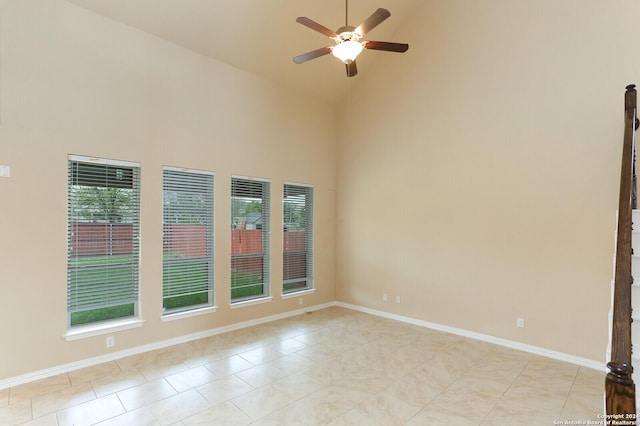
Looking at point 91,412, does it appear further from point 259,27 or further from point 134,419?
point 259,27

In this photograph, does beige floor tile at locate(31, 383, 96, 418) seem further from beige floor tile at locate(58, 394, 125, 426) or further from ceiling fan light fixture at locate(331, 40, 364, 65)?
ceiling fan light fixture at locate(331, 40, 364, 65)

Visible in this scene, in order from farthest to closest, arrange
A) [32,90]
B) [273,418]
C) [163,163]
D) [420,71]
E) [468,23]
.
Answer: [420,71] → [468,23] → [163,163] → [32,90] → [273,418]

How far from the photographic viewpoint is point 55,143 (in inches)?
142

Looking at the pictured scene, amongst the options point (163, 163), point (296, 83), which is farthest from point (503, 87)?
point (163, 163)

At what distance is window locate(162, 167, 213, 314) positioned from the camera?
4488 mm

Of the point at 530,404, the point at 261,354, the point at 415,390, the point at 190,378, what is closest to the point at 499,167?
the point at 530,404

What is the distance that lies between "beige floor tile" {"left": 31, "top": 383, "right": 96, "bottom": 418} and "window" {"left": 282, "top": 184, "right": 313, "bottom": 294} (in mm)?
3132

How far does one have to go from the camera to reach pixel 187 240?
4.67m

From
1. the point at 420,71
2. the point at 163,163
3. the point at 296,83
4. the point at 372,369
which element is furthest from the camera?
the point at 296,83

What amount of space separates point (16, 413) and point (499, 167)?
582 cm

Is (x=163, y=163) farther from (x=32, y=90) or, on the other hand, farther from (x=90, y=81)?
(x=32, y=90)

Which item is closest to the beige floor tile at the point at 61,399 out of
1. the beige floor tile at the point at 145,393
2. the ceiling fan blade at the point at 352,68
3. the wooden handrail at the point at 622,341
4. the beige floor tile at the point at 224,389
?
the beige floor tile at the point at 145,393

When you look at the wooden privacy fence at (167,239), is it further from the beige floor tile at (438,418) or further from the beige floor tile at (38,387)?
the beige floor tile at (438,418)

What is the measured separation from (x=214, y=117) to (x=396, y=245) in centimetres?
354
